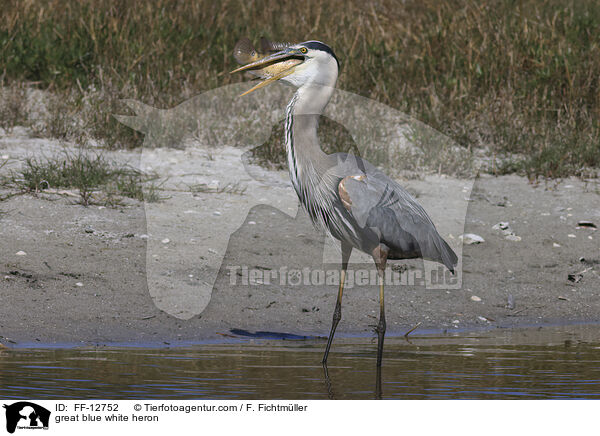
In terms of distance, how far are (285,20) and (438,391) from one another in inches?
284

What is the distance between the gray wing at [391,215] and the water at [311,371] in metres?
0.51

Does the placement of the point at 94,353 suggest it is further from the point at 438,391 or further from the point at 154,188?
the point at 154,188

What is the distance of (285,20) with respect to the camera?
36.1 feet

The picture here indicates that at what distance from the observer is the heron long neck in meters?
5.46

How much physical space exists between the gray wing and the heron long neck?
0.20 meters

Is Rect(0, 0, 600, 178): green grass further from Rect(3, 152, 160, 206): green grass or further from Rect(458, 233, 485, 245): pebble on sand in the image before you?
Rect(458, 233, 485, 245): pebble on sand

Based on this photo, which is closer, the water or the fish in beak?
the water

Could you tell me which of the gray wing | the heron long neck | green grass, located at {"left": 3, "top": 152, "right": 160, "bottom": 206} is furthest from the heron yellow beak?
green grass, located at {"left": 3, "top": 152, "right": 160, "bottom": 206}

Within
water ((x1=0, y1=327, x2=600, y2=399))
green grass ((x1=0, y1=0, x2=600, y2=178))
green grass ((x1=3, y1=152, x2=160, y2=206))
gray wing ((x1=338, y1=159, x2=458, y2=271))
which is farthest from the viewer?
green grass ((x1=0, y1=0, x2=600, y2=178))

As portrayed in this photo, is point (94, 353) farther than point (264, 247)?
No

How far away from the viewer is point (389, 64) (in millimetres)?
9938
